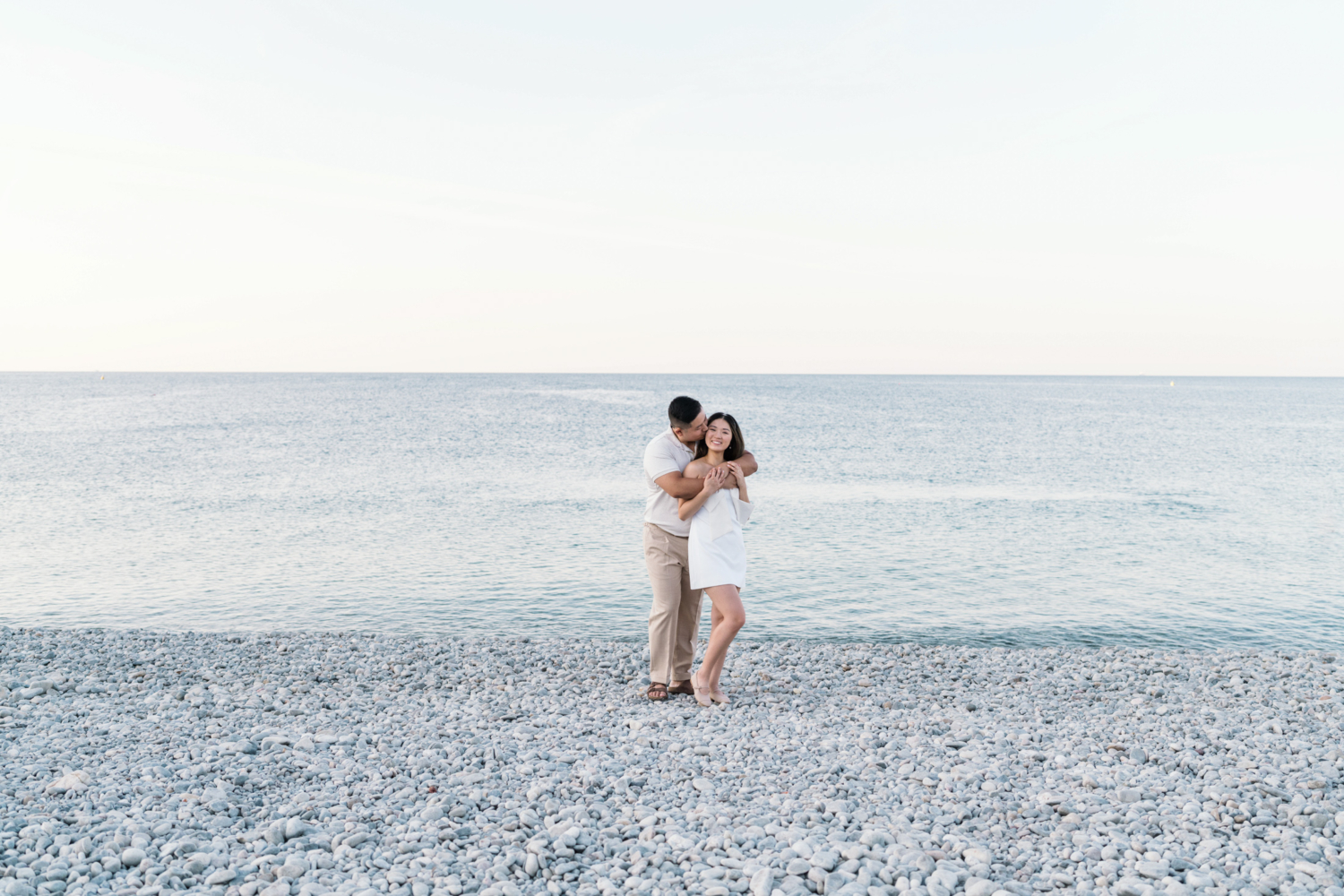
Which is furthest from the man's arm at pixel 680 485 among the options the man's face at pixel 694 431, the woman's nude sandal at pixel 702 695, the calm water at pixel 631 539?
the calm water at pixel 631 539

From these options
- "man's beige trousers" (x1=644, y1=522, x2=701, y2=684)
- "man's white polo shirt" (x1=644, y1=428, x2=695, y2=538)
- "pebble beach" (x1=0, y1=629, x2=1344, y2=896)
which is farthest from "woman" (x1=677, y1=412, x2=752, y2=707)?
"pebble beach" (x1=0, y1=629, x2=1344, y2=896)

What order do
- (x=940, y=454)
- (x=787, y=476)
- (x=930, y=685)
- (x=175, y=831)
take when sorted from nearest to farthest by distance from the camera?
1. (x=175, y=831)
2. (x=930, y=685)
3. (x=787, y=476)
4. (x=940, y=454)

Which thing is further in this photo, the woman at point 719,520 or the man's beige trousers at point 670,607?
the man's beige trousers at point 670,607

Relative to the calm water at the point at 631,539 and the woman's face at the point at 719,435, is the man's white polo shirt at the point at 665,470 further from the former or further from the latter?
the calm water at the point at 631,539

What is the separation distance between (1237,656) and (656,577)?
7.67 meters

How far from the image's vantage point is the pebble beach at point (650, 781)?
15.0ft

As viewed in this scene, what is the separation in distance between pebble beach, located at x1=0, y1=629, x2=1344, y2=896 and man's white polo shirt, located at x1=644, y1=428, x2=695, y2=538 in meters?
1.53

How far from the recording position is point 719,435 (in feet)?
23.0

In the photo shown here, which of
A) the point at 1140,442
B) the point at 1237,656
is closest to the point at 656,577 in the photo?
the point at 1237,656

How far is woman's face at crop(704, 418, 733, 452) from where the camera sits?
7004mm

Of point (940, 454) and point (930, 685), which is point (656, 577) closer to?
point (930, 685)

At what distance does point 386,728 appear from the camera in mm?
6895

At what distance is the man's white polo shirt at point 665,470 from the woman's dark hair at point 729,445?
0.11 meters

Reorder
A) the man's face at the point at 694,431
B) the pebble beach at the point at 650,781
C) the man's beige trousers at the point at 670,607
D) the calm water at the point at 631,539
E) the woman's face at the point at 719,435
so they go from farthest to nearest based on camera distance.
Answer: the calm water at the point at 631,539, the man's beige trousers at the point at 670,607, the man's face at the point at 694,431, the woman's face at the point at 719,435, the pebble beach at the point at 650,781
